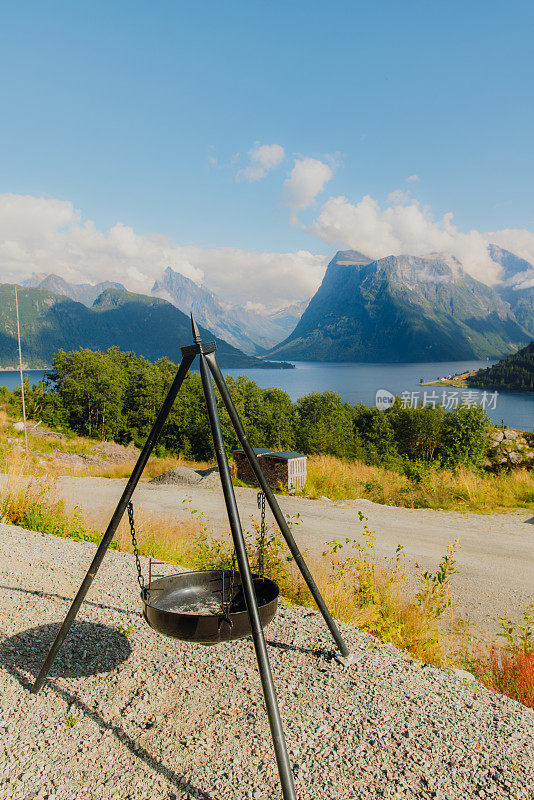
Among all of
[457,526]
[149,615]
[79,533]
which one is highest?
[149,615]

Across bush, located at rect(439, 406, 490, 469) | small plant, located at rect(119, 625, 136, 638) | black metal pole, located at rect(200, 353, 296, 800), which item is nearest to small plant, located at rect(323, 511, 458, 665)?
small plant, located at rect(119, 625, 136, 638)

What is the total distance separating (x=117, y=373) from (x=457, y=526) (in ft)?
126

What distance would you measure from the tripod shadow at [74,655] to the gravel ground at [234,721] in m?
0.01

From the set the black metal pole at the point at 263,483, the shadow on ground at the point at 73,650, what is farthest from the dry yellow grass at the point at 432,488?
the shadow on ground at the point at 73,650

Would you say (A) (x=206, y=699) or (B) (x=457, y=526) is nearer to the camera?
(A) (x=206, y=699)

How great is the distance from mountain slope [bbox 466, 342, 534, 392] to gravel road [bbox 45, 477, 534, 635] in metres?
99.6

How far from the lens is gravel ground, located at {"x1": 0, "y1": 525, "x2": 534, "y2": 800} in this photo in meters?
2.52

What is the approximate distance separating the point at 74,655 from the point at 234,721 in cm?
157

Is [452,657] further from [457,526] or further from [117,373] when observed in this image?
[117,373]

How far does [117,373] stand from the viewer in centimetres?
4322

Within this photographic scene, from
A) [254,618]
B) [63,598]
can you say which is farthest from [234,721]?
[63,598]

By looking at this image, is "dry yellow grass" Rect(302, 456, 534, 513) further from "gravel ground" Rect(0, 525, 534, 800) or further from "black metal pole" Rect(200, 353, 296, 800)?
"black metal pole" Rect(200, 353, 296, 800)

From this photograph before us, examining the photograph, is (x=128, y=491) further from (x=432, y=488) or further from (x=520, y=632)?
(x=432, y=488)

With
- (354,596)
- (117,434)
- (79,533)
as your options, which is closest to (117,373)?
(117,434)
